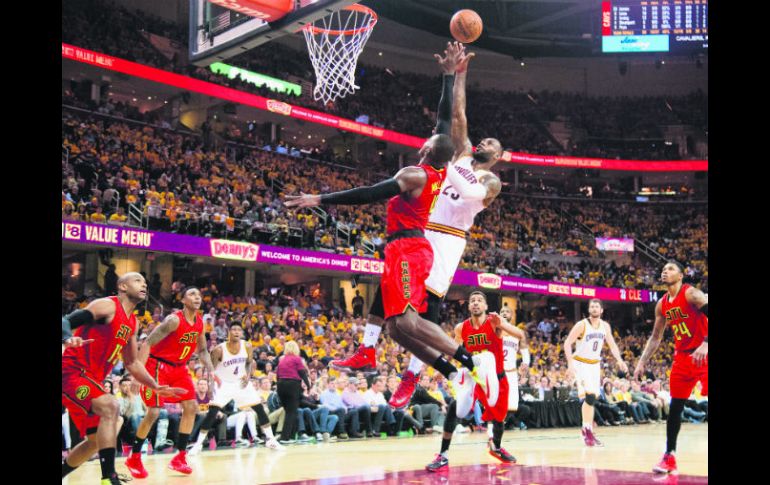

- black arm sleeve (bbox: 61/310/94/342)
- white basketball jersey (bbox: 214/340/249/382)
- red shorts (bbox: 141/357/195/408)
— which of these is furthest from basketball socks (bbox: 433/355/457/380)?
white basketball jersey (bbox: 214/340/249/382)

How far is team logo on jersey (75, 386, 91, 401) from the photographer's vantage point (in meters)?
6.59

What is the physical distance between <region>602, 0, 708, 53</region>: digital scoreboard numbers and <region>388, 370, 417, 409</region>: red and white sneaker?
25163 millimetres

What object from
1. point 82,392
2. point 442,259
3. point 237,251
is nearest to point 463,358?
point 442,259

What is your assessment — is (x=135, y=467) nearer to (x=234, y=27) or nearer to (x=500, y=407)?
(x=500, y=407)

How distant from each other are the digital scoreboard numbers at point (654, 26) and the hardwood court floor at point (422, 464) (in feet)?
63.4

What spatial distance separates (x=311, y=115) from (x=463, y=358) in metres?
22.3

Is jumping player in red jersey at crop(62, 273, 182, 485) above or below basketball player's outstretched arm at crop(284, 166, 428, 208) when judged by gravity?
below

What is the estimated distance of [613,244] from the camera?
35.9 metres

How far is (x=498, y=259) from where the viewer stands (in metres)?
29.7

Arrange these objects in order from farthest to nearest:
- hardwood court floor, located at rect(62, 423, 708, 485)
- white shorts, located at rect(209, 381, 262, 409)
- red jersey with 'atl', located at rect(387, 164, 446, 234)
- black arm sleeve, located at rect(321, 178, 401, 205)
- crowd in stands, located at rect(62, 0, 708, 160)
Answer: crowd in stands, located at rect(62, 0, 708, 160)
white shorts, located at rect(209, 381, 262, 409)
hardwood court floor, located at rect(62, 423, 708, 485)
red jersey with 'atl', located at rect(387, 164, 446, 234)
black arm sleeve, located at rect(321, 178, 401, 205)

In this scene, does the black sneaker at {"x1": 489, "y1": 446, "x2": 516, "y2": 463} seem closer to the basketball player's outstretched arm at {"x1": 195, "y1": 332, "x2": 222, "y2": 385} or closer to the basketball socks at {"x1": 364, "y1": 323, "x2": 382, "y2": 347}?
the basketball socks at {"x1": 364, "y1": 323, "x2": 382, "y2": 347}

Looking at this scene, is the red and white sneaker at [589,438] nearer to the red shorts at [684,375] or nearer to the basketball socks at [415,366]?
the red shorts at [684,375]

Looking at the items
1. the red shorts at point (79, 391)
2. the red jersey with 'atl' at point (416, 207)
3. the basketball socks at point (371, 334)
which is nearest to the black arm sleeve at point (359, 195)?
the red jersey with 'atl' at point (416, 207)

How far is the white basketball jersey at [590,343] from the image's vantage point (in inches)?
506
